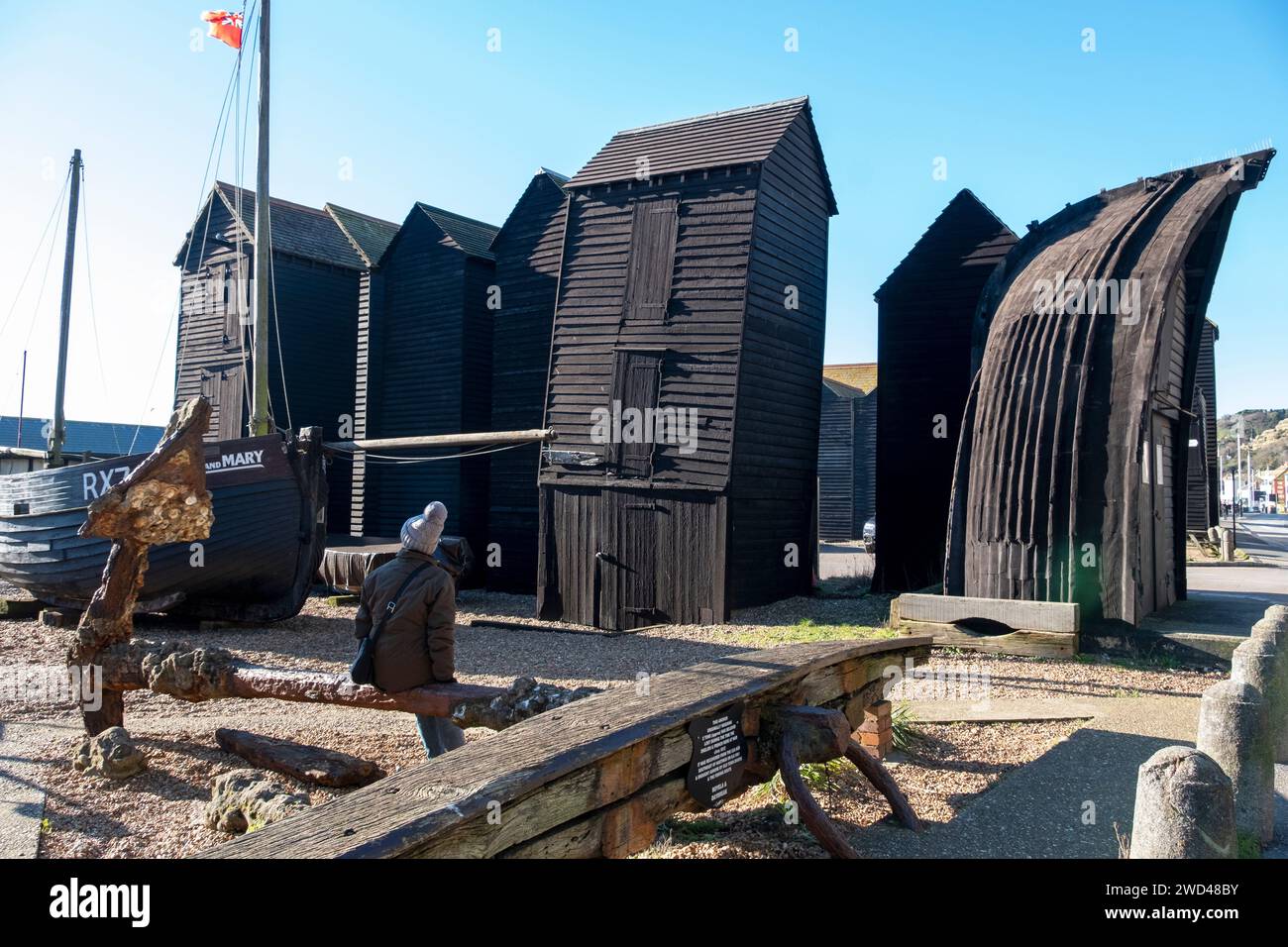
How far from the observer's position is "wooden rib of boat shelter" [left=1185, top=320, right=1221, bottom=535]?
26812mm

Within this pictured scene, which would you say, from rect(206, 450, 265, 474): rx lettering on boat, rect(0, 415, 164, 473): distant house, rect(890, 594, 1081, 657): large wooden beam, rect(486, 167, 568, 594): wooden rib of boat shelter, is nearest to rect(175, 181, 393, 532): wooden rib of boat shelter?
rect(486, 167, 568, 594): wooden rib of boat shelter

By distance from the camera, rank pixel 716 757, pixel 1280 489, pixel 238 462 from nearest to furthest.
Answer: pixel 716 757 < pixel 238 462 < pixel 1280 489

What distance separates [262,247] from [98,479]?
6.97m

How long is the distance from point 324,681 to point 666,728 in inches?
110

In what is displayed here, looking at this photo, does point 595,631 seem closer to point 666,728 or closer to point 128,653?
point 128,653

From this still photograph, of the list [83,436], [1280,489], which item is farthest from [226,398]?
[1280,489]

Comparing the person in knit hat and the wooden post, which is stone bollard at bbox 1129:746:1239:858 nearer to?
the person in knit hat

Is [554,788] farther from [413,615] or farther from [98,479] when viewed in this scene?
[98,479]

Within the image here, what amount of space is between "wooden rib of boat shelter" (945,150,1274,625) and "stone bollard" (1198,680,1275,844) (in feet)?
17.6

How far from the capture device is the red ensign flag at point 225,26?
677 inches

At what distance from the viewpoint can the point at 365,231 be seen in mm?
25859

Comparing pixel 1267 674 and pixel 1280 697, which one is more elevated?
pixel 1267 674

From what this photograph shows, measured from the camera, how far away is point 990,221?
1599 cm
